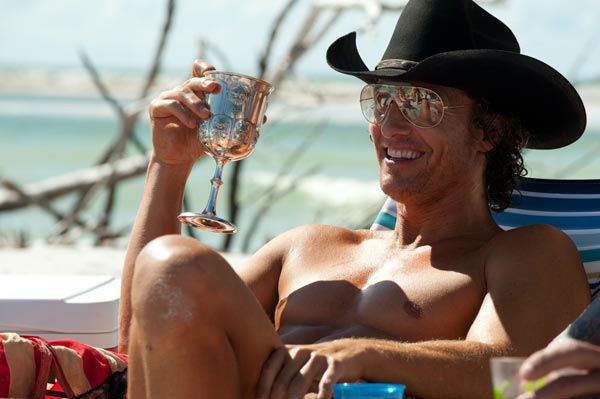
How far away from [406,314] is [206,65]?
1150 millimetres

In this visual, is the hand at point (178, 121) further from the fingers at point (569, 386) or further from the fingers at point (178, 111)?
the fingers at point (569, 386)

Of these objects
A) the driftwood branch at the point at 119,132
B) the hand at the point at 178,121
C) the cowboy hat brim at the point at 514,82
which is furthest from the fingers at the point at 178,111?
the driftwood branch at the point at 119,132

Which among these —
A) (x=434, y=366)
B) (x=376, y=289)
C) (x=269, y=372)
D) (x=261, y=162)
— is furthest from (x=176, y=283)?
(x=261, y=162)

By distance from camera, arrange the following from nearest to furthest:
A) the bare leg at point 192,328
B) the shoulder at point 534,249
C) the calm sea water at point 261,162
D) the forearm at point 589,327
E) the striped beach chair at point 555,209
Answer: the forearm at point 589,327 → the bare leg at point 192,328 → the shoulder at point 534,249 → the striped beach chair at point 555,209 → the calm sea water at point 261,162

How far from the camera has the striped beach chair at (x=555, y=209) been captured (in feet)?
13.8

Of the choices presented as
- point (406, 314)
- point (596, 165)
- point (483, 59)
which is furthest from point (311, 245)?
point (596, 165)

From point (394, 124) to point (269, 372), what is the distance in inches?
49.6

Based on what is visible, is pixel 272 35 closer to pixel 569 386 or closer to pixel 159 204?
pixel 159 204

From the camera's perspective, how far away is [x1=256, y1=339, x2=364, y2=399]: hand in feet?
8.99

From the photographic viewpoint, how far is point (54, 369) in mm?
3305

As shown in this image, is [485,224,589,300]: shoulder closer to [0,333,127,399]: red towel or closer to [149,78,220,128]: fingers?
[149,78,220,128]: fingers

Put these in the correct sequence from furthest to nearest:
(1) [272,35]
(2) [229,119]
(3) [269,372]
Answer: (1) [272,35]
(2) [229,119]
(3) [269,372]

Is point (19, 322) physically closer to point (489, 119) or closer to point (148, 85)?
point (489, 119)

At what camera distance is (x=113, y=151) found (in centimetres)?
942
